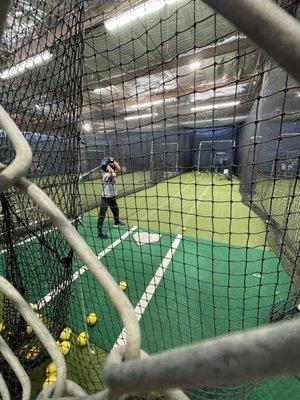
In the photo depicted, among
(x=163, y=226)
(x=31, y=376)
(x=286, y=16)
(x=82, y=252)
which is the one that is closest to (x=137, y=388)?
(x=82, y=252)

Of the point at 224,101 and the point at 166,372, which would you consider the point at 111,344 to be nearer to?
the point at 166,372

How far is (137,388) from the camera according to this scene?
33 centimetres

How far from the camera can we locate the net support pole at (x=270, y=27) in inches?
9.5

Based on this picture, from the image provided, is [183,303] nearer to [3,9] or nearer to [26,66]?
[26,66]

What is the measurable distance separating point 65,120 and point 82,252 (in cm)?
149

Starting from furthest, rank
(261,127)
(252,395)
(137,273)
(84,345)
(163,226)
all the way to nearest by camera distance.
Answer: (261,127) < (163,226) < (137,273) < (84,345) < (252,395)

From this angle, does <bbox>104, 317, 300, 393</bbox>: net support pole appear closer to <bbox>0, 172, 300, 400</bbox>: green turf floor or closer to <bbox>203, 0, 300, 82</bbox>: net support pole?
<bbox>203, 0, 300, 82</bbox>: net support pole

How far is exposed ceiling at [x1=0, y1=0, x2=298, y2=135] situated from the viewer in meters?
1.71

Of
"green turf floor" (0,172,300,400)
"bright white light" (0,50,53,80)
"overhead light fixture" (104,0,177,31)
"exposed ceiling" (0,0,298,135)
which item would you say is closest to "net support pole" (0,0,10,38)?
"exposed ceiling" (0,0,298,135)

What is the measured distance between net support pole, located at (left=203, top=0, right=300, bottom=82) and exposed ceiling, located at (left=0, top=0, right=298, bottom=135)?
9 centimetres

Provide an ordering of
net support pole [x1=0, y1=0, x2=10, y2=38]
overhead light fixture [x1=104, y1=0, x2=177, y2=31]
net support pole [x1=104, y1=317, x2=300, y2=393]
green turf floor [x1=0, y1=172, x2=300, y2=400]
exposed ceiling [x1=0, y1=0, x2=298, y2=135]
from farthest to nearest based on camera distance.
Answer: overhead light fixture [x1=104, y1=0, x2=177, y2=31] → green turf floor [x1=0, y1=172, x2=300, y2=400] → exposed ceiling [x1=0, y1=0, x2=298, y2=135] → net support pole [x1=0, y1=0, x2=10, y2=38] → net support pole [x1=104, y1=317, x2=300, y2=393]

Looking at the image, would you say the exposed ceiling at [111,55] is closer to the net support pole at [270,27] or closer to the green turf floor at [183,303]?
the net support pole at [270,27]

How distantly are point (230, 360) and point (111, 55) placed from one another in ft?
20.3

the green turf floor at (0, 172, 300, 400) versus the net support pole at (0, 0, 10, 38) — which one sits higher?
the net support pole at (0, 0, 10, 38)
